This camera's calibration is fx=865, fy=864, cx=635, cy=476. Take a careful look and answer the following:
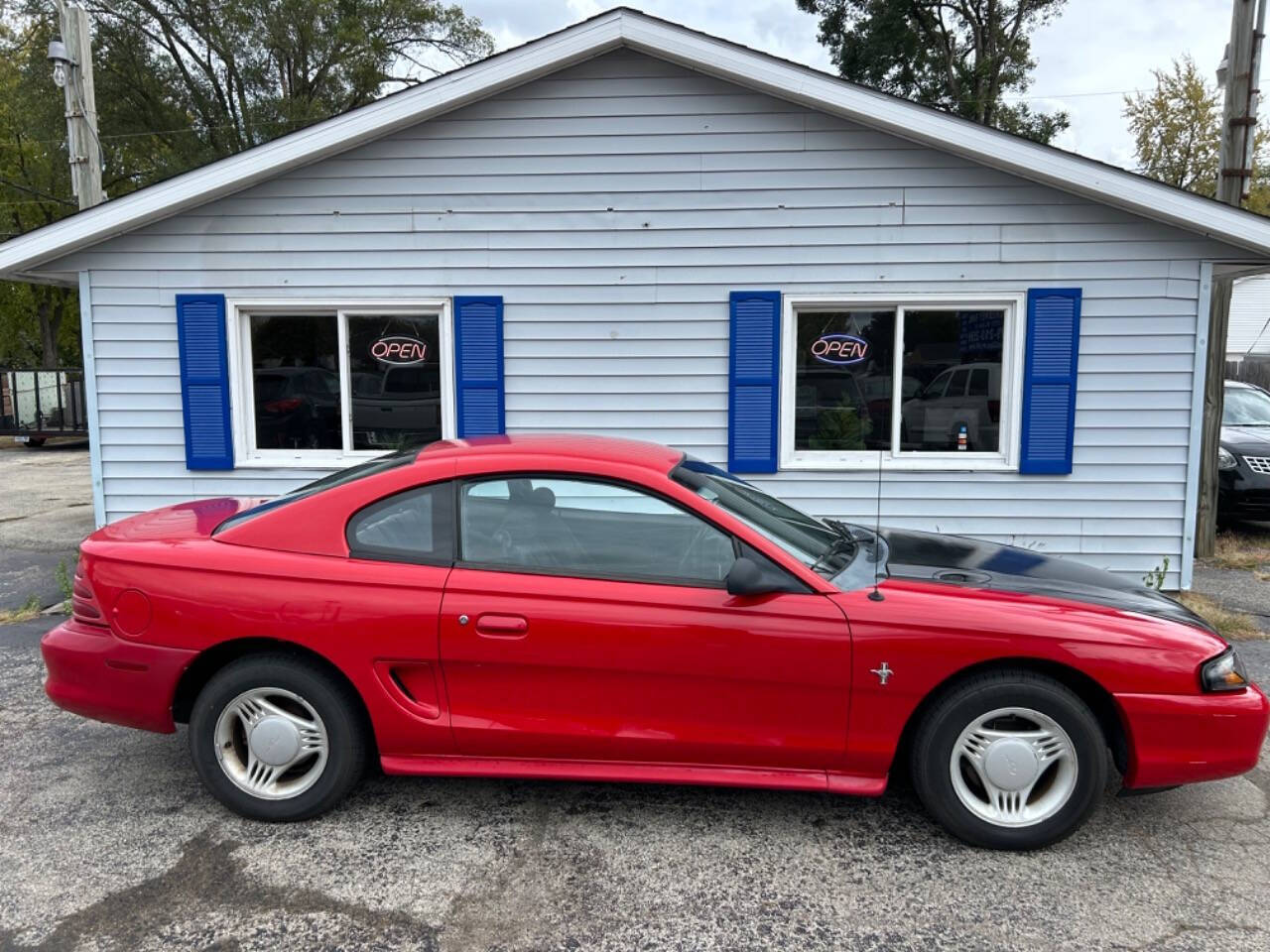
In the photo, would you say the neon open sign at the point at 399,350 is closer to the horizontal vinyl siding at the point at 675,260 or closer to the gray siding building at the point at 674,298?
the gray siding building at the point at 674,298

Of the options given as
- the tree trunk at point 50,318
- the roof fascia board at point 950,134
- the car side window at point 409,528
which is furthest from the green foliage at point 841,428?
the tree trunk at point 50,318

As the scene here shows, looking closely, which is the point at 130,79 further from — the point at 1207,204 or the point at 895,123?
the point at 1207,204

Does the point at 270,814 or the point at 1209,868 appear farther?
the point at 270,814

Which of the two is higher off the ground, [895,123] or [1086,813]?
[895,123]

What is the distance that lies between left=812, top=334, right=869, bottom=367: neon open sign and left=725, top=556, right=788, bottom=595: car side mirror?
4136mm

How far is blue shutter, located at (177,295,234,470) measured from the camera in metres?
6.87

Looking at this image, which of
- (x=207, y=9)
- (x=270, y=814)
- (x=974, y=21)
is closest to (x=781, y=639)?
(x=270, y=814)

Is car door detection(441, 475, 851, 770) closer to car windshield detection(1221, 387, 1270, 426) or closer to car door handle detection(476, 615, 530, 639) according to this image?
car door handle detection(476, 615, 530, 639)

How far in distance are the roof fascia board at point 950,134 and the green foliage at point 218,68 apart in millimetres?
19986

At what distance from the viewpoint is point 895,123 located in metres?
6.27

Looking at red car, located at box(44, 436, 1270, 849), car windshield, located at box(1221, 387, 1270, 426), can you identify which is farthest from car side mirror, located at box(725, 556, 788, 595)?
car windshield, located at box(1221, 387, 1270, 426)

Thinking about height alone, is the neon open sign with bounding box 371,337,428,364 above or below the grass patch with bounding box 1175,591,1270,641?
above

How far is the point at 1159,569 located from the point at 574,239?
17.1ft

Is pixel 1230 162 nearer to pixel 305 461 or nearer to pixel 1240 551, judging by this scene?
pixel 1240 551
